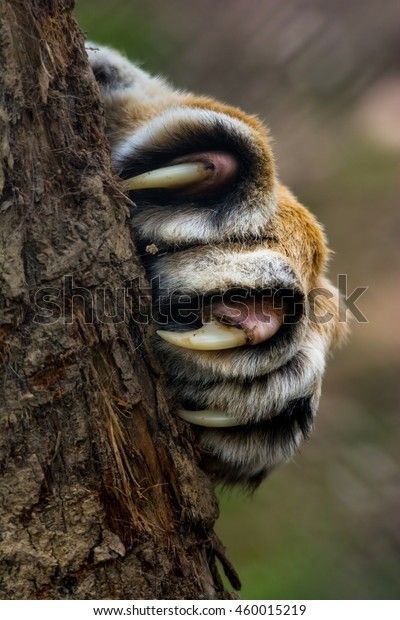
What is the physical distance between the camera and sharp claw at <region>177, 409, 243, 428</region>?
1636 mm

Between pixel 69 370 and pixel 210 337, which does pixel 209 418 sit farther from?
pixel 69 370

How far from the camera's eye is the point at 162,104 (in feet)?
7.14

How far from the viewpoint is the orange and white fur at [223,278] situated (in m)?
1.60

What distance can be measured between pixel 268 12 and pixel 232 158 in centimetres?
222

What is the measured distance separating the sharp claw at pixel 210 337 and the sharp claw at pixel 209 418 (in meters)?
0.15

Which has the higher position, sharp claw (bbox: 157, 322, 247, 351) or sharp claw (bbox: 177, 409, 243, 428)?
sharp claw (bbox: 157, 322, 247, 351)

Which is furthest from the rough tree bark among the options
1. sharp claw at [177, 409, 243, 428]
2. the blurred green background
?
the blurred green background

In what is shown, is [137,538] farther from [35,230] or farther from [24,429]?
[35,230]

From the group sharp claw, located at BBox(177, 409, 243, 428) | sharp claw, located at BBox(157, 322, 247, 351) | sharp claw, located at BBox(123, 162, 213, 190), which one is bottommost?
sharp claw, located at BBox(177, 409, 243, 428)

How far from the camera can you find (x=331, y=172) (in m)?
4.13

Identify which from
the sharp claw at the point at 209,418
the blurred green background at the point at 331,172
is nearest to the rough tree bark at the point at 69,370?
the sharp claw at the point at 209,418

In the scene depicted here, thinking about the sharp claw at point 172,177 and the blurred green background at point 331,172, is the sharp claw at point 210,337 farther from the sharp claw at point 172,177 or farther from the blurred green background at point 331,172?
the blurred green background at point 331,172

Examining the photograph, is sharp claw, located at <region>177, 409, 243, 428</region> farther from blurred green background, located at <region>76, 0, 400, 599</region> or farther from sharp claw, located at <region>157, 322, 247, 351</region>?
blurred green background, located at <region>76, 0, 400, 599</region>

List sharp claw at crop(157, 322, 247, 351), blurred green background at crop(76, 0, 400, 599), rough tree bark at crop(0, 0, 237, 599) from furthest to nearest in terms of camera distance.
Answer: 1. blurred green background at crop(76, 0, 400, 599)
2. sharp claw at crop(157, 322, 247, 351)
3. rough tree bark at crop(0, 0, 237, 599)
